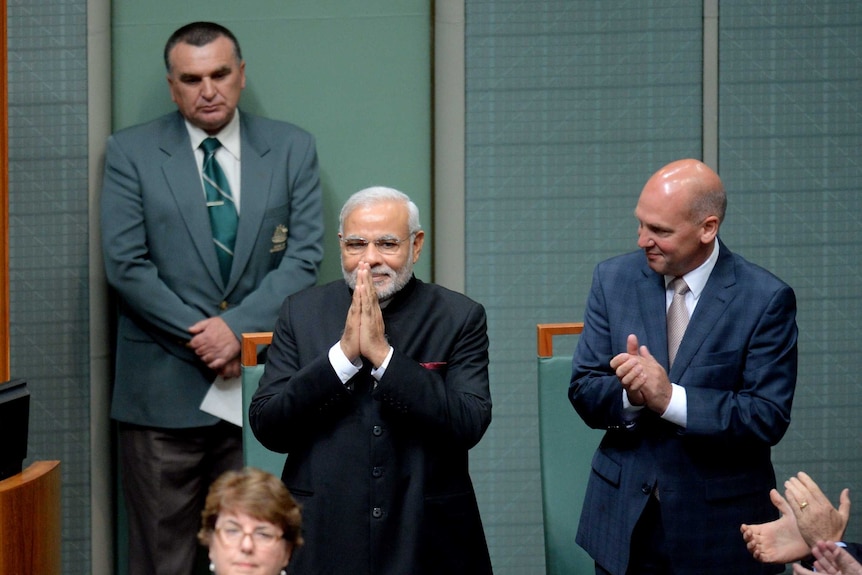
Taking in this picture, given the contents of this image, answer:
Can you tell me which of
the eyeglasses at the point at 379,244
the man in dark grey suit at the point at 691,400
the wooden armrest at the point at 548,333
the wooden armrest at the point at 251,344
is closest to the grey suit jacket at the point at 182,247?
the wooden armrest at the point at 251,344

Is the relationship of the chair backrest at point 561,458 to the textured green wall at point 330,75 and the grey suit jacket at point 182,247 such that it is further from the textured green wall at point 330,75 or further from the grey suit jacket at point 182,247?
the textured green wall at point 330,75

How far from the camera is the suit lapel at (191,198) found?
3.93 meters

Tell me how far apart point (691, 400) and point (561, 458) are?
0.60m

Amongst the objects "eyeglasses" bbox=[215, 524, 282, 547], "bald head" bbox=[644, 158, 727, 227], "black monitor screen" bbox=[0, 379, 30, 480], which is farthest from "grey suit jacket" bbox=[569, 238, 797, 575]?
"black monitor screen" bbox=[0, 379, 30, 480]

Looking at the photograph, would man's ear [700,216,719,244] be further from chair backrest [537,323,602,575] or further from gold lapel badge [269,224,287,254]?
gold lapel badge [269,224,287,254]

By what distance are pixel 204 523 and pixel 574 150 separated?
2.43 meters

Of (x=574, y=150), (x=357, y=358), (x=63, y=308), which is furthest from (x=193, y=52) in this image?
(x=357, y=358)

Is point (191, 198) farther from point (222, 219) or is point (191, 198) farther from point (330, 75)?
point (330, 75)

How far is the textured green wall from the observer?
168 inches

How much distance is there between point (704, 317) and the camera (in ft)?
8.81

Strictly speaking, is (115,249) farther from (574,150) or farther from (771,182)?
(771,182)

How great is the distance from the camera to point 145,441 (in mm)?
4027

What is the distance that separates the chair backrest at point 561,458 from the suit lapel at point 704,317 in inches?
19.7

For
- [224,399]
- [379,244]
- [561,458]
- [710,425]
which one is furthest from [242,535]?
[224,399]
